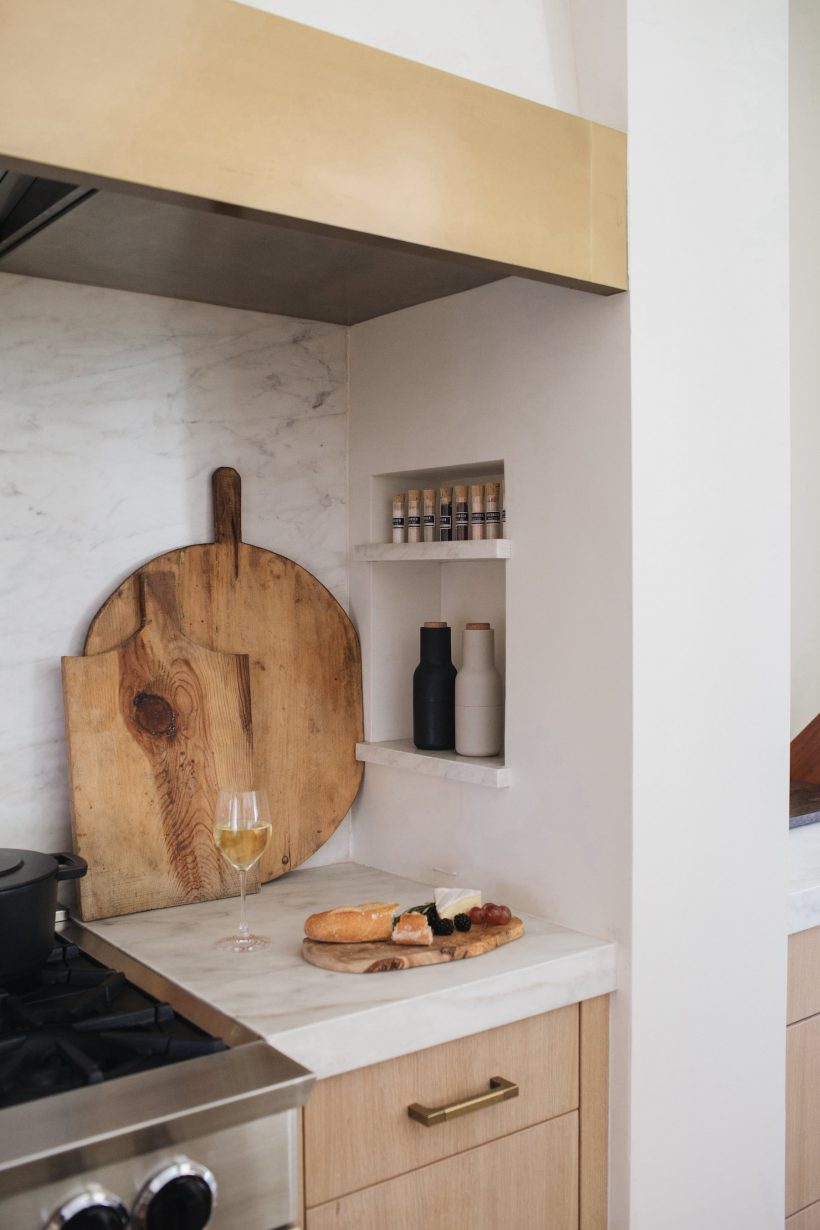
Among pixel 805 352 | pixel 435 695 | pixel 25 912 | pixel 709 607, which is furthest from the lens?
pixel 805 352

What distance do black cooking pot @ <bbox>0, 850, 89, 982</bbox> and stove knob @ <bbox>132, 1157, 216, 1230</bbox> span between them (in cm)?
38

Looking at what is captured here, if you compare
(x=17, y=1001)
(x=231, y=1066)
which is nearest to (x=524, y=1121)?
(x=231, y=1066)

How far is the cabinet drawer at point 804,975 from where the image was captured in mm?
1935

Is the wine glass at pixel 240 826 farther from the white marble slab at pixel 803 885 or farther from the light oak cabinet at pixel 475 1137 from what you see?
the white marble slab at pixel 803 885

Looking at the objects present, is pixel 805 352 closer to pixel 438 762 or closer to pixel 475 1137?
pixel 438 762

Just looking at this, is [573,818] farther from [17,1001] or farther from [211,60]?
[211,60]

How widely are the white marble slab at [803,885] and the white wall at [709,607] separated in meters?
0.06

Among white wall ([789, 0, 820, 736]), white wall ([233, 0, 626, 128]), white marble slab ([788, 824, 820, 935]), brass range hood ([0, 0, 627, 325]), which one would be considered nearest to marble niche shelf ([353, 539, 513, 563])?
brass range hood ([0, 0, 627, 325])

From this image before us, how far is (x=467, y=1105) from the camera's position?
4.72 feet

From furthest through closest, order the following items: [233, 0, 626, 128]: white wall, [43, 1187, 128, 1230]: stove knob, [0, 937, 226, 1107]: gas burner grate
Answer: [233, 0, 626, 128]: white wall → [0, 937, 226, 1107]: gas burner grate → [43, 1187, 128, 1230]: stove knob

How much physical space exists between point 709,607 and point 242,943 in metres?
0.85

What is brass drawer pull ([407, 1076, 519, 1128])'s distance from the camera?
4.58 feet

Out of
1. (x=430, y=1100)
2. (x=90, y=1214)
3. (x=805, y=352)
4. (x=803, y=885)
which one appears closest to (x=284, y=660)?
(x=430, y=1100)

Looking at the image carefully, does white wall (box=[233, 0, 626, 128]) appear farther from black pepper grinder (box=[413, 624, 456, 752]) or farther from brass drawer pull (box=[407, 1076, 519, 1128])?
brass drawer pull (box=[407, 1076, 519, 1128])
